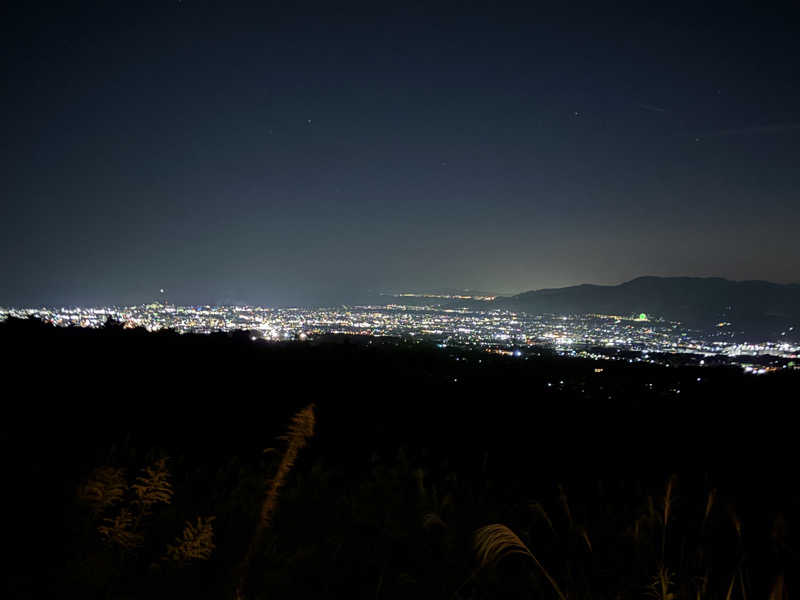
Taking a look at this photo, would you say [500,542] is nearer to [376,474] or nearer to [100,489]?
[100,489]

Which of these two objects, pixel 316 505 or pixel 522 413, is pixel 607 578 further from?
pixel 522 413

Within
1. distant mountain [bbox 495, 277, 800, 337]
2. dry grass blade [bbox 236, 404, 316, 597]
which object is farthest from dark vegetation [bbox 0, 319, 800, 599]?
distant mountain [bbox 495, 277, 800, 337]

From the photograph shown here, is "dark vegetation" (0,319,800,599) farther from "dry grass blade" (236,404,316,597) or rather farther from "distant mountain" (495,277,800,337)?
"distant mountain" (495,277,800,337)

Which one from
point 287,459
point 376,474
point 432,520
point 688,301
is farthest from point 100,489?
point 688,301

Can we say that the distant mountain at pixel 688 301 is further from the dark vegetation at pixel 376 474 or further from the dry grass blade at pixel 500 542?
the dry grass blade at pixel 500 542

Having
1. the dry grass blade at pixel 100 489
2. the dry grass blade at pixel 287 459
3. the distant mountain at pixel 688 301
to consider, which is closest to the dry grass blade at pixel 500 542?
the dry grass blade at pixel 287 459

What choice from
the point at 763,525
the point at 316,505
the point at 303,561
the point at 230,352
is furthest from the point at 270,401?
the point at 763,525

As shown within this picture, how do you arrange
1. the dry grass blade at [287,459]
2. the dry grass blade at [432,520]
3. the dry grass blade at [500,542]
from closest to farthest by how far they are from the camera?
the dry grass blade at [500,542] → the dry grass blade at [287,459] → the dry grass blade at [432,520]
